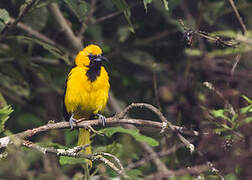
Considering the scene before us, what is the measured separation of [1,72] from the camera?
171 inches

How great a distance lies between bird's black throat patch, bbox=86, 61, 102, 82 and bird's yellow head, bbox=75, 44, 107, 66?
0.03 meters

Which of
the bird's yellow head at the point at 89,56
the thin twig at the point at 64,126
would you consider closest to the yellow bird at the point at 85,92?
the bird's yellow head at the point at 89,56

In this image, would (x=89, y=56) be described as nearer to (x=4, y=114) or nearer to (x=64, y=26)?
(x=64, y=26)

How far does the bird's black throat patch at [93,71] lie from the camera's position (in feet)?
15.0

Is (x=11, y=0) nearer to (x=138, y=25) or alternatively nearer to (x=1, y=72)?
(x=1, y=72)

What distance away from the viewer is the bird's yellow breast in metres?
4.46

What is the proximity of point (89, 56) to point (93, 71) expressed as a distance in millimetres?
237

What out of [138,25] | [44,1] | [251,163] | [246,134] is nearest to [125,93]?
[138,25]

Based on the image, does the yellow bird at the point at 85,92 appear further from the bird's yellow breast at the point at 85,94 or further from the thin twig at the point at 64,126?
the thin twig at the point at 64,126

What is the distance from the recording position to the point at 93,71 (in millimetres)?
4691

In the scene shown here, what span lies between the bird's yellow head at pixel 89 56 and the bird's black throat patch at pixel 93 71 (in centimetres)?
3

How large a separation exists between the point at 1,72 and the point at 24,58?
28 cm

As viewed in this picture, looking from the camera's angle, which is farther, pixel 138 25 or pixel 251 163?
pixel 138 25

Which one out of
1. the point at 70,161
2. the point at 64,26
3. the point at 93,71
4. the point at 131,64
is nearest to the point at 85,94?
the point at 93,71
